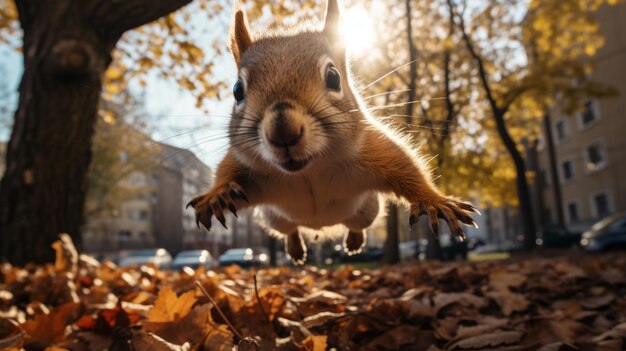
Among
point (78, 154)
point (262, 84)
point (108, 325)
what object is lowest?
point (108, 325)

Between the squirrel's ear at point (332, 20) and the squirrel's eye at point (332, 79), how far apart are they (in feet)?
0.57

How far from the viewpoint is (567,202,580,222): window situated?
30141mm

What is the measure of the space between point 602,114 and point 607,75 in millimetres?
2127

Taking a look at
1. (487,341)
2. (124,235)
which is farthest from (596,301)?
(124,235)

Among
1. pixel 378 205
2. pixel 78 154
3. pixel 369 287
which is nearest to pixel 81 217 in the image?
pixel 78 154

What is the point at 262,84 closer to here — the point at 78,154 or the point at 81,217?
the point at 78,154

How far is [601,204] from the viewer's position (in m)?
27.0

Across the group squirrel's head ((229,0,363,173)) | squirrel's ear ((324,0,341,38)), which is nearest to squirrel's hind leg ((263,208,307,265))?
squirrel's head ((229,0,363,173))

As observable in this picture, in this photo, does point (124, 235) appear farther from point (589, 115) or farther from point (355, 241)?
point (355, 241)

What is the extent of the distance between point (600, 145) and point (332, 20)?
2929 cm

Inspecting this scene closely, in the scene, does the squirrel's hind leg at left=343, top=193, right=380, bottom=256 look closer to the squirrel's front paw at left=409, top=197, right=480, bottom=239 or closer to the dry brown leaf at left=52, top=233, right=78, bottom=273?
the squirrel's front paw at left=409, top=197, right=480, bottom=239

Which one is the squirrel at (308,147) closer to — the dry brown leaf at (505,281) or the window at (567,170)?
the dry brown leaf at (505,281)

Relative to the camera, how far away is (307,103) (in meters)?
1.42

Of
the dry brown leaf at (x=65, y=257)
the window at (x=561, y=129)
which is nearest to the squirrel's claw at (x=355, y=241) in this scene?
the dry brown leaf at (x=65, y=257)
